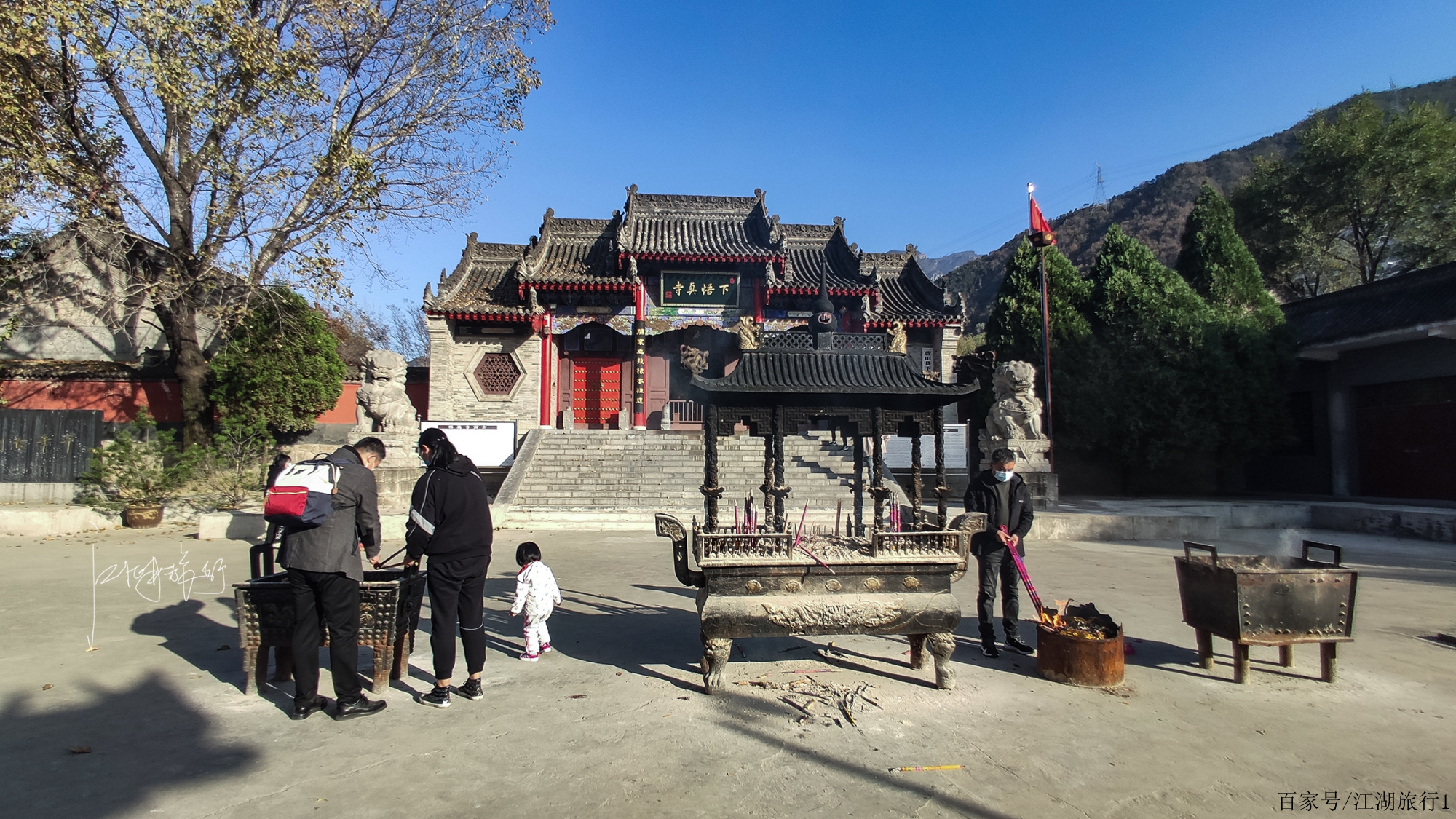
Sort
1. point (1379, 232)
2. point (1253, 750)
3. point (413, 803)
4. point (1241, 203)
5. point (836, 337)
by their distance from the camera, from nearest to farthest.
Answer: point (413, 803)
point (1253, 750)
point (836, 337)
point (1379, 232)
point (1241, 203)

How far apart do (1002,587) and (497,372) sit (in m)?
17.8

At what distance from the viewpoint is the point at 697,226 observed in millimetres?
22859

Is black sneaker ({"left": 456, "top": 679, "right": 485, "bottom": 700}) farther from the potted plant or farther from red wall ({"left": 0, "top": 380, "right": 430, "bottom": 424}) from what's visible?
red wall ({"left": 0, "top": 380, "right": 430, "bottom": 424})

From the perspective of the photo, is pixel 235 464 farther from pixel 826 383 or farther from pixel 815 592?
pixel 815 592

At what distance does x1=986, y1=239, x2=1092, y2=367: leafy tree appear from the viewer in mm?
18172

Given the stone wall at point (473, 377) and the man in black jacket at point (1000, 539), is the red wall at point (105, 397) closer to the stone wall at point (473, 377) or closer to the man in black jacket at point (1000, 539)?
the stone wall at point (473, 377)

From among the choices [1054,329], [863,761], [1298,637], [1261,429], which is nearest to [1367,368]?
[1261,429]

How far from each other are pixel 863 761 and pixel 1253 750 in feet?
6.60

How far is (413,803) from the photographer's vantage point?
295 centimetres

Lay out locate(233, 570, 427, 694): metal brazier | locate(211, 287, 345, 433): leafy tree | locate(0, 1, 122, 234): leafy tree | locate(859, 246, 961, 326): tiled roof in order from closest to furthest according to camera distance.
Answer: locate(233, 570, 427, 694): metal brazier, locate(0, 1, 122, 234): leafy tree, locate(211, 287, 345, 433): leafy tree, locate(859, 246, 961, 326): tiled roof

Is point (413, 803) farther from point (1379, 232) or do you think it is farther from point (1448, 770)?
point (1379, 232)

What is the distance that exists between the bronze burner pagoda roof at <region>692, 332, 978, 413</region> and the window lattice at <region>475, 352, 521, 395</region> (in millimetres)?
16360

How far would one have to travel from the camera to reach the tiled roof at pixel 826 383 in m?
5.04

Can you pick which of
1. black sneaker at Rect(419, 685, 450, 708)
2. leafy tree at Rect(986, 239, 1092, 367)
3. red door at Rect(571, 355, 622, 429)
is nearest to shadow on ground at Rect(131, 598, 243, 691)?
black sneaker at Rect(419, 685, 450, 708)
